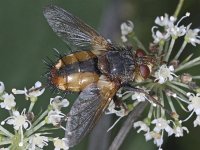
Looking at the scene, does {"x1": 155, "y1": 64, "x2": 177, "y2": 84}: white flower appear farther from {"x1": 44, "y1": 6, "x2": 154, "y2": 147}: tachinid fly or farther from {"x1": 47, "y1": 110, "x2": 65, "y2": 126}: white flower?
{"x1": 47, "y1": 110, "x2": 65, "y2": 126}: white flower

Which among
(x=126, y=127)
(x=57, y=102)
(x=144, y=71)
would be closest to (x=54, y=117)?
(x=57, y=102)

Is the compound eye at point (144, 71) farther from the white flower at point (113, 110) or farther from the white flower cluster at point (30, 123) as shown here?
the white flower cluster at point (30, 123)

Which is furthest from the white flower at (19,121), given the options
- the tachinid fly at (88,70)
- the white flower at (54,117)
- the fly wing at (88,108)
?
the fly wing at (88,108)

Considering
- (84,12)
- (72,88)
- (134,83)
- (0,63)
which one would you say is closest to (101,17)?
(84,12)

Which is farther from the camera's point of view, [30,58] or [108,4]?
[108,4]

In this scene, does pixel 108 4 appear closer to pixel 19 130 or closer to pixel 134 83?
pixel 134 83

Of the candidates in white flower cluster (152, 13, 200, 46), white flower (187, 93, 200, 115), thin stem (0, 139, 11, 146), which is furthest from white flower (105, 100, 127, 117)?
thin stem (0, 139, 11, 146)
